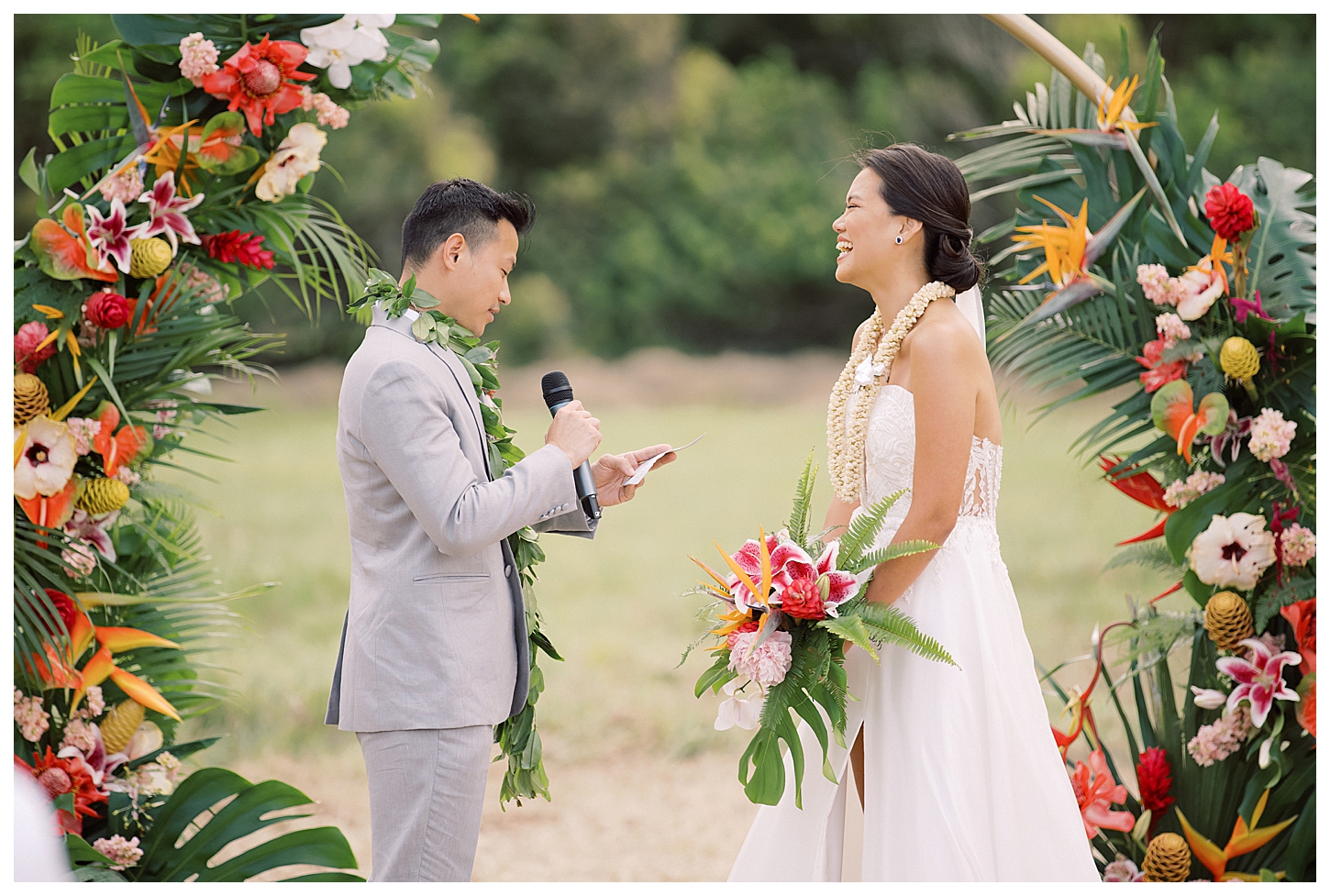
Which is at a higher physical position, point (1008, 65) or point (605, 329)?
point (1008, 65)

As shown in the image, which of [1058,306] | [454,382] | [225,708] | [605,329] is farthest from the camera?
[605,329]

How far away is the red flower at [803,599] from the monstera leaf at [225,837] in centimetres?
143

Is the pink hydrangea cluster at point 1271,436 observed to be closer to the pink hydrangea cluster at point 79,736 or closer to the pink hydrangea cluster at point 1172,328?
the pink hydrangea cluster at point 1172,328

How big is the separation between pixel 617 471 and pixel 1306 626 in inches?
74.4

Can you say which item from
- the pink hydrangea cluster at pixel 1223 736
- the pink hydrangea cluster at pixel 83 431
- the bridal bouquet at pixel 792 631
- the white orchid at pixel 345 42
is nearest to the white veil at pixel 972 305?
→ the bridal bouquet at pixel 792 631

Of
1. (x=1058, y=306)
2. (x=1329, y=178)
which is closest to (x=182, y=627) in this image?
(x=1058, y=306)

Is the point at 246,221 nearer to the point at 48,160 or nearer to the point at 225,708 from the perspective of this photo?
the point at 48,160

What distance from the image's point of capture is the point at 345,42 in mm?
3096

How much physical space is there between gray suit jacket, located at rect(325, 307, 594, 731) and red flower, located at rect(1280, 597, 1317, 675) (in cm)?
200

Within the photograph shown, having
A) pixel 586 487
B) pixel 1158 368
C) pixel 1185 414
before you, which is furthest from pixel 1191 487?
pixel 586 487

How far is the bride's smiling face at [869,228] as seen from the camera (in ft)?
8.77

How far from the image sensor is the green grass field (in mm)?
6352

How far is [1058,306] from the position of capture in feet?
10.9

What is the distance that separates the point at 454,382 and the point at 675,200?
496 inches
